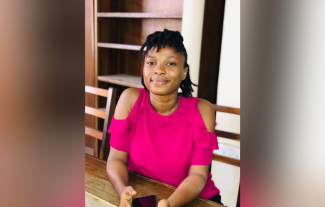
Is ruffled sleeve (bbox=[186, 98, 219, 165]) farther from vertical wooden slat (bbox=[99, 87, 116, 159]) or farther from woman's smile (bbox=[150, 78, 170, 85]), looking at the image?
vertical wooden slat (bbox=[99, 87, 116, 159])

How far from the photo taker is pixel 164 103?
80 cm

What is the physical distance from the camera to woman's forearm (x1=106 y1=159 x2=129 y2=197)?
0.58m

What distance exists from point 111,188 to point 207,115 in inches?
13.5

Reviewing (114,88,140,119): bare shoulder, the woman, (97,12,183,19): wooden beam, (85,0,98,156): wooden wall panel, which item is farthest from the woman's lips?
(85,0,98,156): wooden wall panel

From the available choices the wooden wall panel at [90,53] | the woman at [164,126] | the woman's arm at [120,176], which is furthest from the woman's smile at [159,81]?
the wooden wall panel at [90,53]

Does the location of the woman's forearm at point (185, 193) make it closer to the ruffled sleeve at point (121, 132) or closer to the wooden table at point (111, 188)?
the wooden table at point (111, 188)

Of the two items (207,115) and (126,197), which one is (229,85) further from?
(126,197)

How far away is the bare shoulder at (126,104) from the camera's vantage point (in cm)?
80

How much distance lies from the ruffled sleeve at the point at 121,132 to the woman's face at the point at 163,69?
114mm
